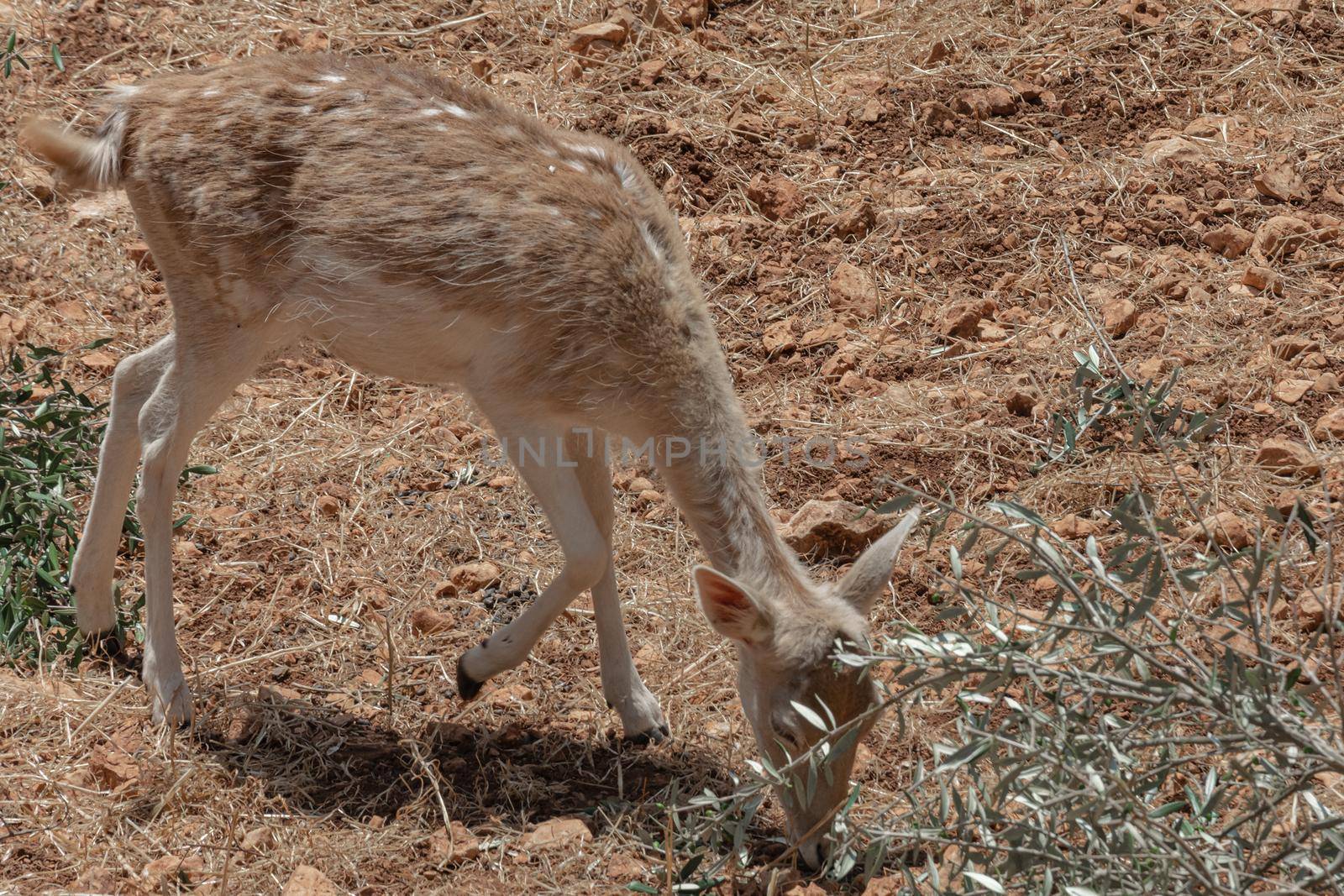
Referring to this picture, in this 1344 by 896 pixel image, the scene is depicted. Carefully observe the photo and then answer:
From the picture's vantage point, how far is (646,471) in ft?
23.0

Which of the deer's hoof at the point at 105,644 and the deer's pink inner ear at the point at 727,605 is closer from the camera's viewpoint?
the deer's pink inner ear at the point at 727,605

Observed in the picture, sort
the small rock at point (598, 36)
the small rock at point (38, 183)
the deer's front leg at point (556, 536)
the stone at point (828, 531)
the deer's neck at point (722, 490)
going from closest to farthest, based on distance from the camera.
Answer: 1. the deer's neck at point (722, 490)
2. the deer's front leg at point (556, 536)
3. the stone at point (828, 531)
4. the small rock at point (38, 183)
5. the small rock at point (598, 36)

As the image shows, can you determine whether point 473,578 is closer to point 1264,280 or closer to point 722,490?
point 722,490

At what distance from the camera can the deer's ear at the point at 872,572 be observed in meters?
4.67

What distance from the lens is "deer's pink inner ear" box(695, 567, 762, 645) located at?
439cm

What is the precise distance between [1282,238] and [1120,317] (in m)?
1.14

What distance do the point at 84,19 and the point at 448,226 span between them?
243 inches

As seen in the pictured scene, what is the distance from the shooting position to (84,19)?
383 inches

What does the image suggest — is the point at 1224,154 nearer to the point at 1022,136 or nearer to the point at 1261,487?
the point at 1022,136

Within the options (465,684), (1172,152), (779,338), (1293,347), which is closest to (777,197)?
(779,338)

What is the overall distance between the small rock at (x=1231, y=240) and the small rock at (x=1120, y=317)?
79 cm

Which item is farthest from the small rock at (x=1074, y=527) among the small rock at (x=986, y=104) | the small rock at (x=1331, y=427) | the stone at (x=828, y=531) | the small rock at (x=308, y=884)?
the small rock at (x=986, y=104)

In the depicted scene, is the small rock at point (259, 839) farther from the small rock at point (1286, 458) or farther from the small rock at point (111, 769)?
the small rock at point (1286, 458)

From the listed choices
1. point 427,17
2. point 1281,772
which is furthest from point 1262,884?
point 427,17
